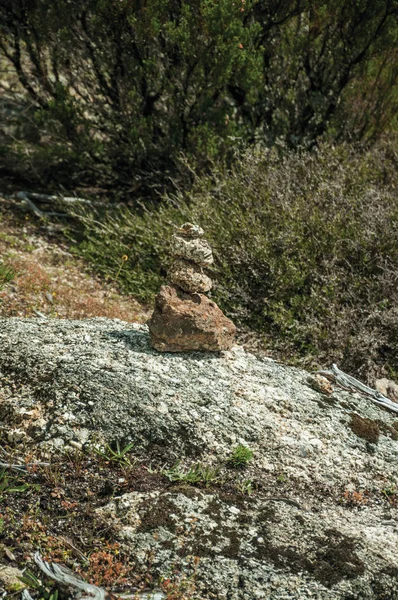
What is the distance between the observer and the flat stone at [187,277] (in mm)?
5051

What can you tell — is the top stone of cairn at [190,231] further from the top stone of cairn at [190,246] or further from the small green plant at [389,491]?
the small green plant at [389,491]

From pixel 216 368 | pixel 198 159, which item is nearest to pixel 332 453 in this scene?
pixel 216 368

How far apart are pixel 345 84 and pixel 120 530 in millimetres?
7298

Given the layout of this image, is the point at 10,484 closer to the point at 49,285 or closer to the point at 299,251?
the point at 49,285

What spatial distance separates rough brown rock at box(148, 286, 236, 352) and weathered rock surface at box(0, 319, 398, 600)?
103 mm

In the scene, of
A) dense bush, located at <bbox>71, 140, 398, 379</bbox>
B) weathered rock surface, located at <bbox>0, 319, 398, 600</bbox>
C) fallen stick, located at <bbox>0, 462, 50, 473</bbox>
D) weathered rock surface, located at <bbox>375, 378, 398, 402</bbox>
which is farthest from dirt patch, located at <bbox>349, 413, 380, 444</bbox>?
fallen stick, located at <bbox>0, 462, 50, 473</bbox>

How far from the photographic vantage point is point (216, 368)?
5031 mm

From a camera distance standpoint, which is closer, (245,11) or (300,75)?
(245,11)

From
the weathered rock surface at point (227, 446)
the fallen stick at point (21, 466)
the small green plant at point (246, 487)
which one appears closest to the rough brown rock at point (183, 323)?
the weathered rock surface at point (227, 446)

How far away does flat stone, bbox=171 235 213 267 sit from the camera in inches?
198

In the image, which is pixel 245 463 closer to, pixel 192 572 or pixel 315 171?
pixel 192 572

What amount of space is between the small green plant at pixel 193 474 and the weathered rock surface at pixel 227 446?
0.23 feet

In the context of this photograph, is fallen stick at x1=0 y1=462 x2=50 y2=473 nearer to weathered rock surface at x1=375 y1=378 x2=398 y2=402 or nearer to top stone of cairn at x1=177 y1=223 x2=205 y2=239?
top stone of cairn at x1=177 y1=223 x2=205 y2=239

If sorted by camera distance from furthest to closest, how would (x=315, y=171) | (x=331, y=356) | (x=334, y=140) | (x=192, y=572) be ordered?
1. (x=334, y=140)
2. (x=315, y=171)
3. (x=331, y=356)
4. (x=192, y=572)
